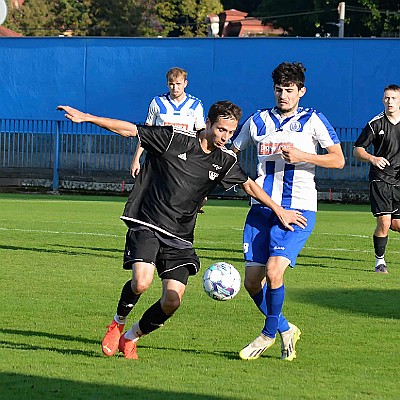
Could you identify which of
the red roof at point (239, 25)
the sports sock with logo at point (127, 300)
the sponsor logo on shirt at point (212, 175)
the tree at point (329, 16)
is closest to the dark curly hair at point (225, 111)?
the sponsor logo on shirt at point (212, 175)

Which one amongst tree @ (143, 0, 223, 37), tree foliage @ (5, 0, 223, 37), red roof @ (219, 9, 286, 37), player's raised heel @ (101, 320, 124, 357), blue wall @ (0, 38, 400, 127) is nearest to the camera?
player's raised heel @ (101, 320, 124, 357)

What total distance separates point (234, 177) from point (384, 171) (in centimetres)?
632

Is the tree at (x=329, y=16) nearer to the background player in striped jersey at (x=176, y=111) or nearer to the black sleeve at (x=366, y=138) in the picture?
the background player in striped jersey at (x=176, y=111)

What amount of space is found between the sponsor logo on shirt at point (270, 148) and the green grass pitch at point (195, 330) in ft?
4.99

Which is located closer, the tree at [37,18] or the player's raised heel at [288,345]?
the player's raised heel at [288,345]

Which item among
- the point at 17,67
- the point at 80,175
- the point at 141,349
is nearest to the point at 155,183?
the point at 141,349

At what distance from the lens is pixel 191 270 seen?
26.1ft

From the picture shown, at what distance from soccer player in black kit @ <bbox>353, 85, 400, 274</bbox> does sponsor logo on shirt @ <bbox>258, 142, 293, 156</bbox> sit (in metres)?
5.15


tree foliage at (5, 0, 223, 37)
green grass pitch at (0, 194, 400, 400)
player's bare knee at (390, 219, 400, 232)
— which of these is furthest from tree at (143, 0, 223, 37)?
player's bare knee at (390, 219, 400, 232)

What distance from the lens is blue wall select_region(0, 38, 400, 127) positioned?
100 ft

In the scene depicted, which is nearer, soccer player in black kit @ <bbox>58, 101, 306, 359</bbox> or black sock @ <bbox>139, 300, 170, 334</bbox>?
soccer player in black kit @ <bbox>58, 101, 306, 359</bbox>

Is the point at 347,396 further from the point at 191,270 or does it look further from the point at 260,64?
the point at 260,64

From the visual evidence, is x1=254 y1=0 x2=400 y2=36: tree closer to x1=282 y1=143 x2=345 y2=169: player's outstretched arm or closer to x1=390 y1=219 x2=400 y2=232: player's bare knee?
x1=390 y1=219 x2=400 y2=232: player's bare knee

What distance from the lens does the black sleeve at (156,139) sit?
7.69 m
